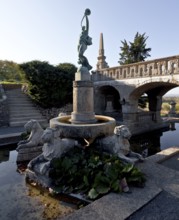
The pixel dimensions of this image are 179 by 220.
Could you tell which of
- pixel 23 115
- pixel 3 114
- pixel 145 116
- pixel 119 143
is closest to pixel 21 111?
pixel 23 115

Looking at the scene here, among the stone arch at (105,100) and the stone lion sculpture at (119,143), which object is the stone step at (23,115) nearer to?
the stone arch at (105,100)

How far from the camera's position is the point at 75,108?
233 inches

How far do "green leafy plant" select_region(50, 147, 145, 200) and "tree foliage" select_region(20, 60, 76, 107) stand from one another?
10.1 meters

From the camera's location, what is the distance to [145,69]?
954cm

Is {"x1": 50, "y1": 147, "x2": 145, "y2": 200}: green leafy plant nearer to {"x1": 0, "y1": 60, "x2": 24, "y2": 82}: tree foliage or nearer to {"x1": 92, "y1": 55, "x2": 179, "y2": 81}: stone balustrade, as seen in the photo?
{"x1": 92, "y1": 55, "x2": 179, "y2": 81}: stone balustrade

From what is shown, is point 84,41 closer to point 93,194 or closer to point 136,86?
point 136,86

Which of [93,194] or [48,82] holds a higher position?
[48,82]

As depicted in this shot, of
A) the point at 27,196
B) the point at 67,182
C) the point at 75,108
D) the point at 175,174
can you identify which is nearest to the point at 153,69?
the point at 75,108

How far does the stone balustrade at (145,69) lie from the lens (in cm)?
828

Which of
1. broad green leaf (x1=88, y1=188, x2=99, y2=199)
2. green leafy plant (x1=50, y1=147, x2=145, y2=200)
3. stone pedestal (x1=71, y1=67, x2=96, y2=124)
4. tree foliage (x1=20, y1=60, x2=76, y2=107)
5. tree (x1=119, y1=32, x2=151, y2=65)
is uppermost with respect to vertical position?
tree (x1=119, y1=32, x2=151, y2=65)

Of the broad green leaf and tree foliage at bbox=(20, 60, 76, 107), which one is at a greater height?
tree foliage at bbox=(20, 60, 76, 107)

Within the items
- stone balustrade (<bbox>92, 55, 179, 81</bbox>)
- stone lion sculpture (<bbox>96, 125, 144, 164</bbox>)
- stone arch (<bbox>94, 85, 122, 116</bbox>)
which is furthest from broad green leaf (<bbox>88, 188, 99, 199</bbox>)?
stone arch (<bbox>94, 85, 122, 116</bbox>)

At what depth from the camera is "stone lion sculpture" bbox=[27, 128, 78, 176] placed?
3.89 m

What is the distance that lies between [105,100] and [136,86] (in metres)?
5.19
